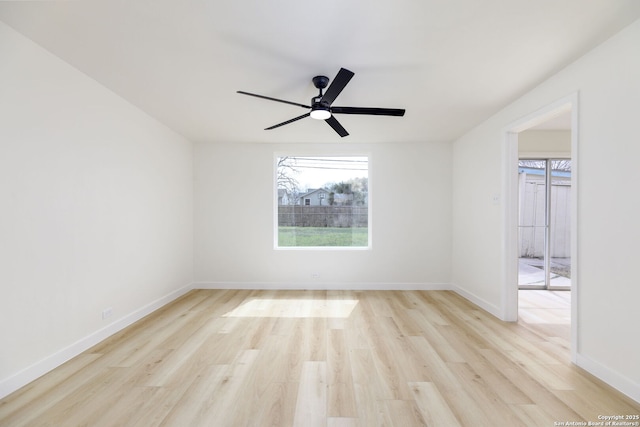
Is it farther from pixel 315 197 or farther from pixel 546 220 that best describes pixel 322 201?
pixel 546 220

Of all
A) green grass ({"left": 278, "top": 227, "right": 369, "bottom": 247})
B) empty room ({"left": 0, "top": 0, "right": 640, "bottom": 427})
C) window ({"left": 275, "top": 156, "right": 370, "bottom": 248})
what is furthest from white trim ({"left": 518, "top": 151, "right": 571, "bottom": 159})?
green grass ({"left": 278, "top": 227, "right": 369, "bottom": 247})

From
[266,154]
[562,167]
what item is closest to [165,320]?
[266,154]

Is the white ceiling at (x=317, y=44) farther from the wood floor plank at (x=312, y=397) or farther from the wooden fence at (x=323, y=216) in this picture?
the wood floor plank at (x=312, y=397)

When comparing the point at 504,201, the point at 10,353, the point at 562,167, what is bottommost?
the point at 10,353

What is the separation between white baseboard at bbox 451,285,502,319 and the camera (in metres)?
3.26

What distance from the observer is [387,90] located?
2623 millimetres

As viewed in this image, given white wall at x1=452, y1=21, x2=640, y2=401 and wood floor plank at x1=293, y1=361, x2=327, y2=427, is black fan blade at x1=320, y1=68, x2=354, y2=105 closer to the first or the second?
white wall at x1=452, y1=21, x2=640, y2=401

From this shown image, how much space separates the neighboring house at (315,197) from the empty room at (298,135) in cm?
116

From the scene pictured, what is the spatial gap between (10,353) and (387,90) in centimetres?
356

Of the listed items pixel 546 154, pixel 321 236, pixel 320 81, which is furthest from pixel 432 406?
pixel 546 154

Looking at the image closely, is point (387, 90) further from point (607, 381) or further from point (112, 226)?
point (112, 226)

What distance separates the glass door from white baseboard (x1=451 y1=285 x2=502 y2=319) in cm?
121

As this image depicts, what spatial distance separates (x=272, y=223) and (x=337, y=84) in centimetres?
284

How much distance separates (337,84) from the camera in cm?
204
